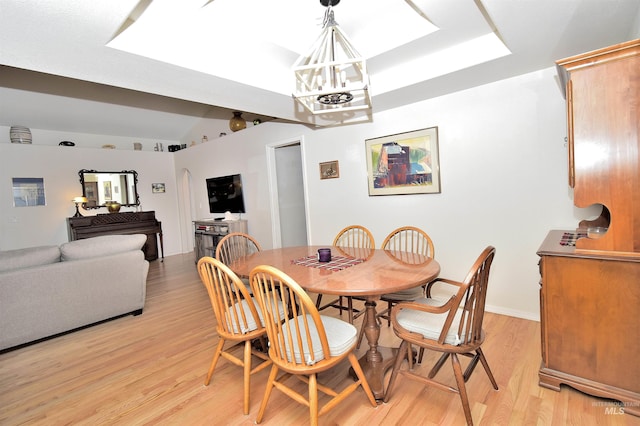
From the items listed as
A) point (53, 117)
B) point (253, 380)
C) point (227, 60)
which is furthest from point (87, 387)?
point (53, 117)

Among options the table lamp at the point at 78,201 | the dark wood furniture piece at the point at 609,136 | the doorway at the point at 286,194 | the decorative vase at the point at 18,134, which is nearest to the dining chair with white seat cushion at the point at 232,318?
the dark wood furniture piece at the point at 609,136

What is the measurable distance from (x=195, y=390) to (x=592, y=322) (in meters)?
2.41

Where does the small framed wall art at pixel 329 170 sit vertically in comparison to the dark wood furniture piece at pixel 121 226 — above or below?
above

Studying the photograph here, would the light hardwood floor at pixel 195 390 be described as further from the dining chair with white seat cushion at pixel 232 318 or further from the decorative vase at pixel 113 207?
the decorative vase at pixel 113 207

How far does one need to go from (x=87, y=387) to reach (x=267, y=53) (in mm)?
2896

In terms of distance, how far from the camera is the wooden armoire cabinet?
1541mm

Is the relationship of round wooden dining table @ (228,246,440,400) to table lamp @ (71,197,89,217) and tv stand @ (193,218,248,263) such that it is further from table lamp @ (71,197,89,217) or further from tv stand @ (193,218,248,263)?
table lamp @ (71,197,89,217)

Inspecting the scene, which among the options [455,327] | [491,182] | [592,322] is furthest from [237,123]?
[592,322]

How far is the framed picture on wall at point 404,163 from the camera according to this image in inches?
125

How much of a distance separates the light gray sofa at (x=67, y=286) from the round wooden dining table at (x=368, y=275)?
1616mm

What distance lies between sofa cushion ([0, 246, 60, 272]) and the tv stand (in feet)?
7.71

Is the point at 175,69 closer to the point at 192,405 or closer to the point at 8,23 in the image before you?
the point at 8,23

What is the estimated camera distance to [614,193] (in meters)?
1.59

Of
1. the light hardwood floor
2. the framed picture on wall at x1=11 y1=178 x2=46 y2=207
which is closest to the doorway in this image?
the light hardwood floor
